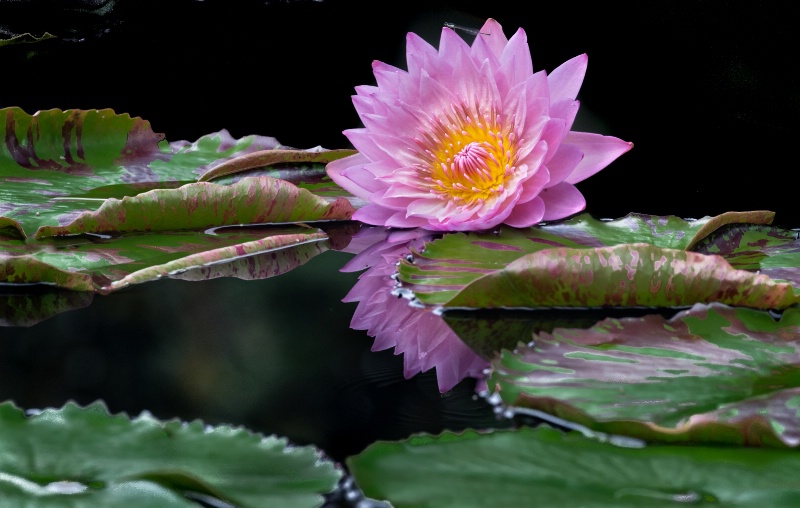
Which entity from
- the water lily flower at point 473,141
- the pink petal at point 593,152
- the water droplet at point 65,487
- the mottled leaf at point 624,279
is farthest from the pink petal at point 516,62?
the water droplet at point 65,487

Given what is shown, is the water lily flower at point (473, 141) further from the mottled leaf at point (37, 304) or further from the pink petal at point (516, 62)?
the mottled leaf at point (37, 304)

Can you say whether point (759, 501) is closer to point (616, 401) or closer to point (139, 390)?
point (616, 401)

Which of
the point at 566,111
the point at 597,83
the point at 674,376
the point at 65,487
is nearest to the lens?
the point at 65,487

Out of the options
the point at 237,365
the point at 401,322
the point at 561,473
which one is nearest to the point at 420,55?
the point at 401,322

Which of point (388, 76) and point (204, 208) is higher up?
point (388, 76)

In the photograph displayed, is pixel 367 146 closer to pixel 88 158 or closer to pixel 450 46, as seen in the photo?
pixel 450 46

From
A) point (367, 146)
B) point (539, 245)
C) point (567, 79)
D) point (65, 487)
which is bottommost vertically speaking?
point (65, 487)
